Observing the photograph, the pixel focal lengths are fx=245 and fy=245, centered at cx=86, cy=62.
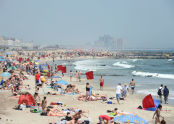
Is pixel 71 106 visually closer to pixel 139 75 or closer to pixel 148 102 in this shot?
pixel 148 102

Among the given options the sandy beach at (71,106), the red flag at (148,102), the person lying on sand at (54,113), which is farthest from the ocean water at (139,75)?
the person lying on sand at (54,113)

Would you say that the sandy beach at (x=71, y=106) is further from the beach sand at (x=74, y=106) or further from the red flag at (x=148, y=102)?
the red flag at (x=148, y=102)

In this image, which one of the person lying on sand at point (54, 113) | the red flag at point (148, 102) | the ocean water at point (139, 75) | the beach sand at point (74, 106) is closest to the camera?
the beach sand at point (74, 106)

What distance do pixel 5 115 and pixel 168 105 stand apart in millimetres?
9397

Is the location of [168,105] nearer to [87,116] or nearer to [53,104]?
[87,116]

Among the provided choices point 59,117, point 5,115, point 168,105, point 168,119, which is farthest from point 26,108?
point 168,105

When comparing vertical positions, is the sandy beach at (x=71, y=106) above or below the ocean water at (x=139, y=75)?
above

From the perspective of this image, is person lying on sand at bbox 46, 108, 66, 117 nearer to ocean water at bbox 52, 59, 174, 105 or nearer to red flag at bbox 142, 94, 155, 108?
red flag at bbox 142, 94, 155, 108

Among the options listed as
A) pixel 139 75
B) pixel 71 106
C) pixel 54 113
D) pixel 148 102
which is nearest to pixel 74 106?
pixel 71 106

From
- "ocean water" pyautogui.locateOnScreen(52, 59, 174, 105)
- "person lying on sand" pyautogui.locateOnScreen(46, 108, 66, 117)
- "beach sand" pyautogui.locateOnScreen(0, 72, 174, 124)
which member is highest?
"person lying on sand" pyautogui.locateOnScreen(46, 108, 66, 117)

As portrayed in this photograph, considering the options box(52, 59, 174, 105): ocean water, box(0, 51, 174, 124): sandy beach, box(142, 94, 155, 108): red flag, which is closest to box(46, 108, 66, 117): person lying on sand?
box(0, 51, 174, 124): sandy beach

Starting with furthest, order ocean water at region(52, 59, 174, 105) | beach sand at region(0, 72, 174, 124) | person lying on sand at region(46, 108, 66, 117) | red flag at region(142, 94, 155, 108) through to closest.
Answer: ocean water at region(52, 59, 174, 105)
red flag at region(142, 94, 155, 108)
person lying on sand at region(46, 108, 66, 117)
beach sand at region(0, 72, 174, 124)

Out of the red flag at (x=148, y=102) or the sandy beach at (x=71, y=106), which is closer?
the sandy beach at (x=71, y=106)

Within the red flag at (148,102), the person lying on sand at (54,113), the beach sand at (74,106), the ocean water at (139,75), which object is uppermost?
the red flag at (148,102)
